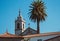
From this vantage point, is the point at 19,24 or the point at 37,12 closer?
the point at 37,12

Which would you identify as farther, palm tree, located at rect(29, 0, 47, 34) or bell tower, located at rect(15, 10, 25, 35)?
bell tower, located at rect(15, 10, 25, 35)

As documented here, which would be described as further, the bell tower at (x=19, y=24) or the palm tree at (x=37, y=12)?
the bell tower at (x=19, y=24)

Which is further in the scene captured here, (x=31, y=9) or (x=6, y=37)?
(x=31, y=9)

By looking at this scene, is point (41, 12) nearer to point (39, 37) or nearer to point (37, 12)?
point (37, 12)

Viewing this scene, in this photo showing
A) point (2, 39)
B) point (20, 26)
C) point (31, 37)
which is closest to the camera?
point (2, 39)

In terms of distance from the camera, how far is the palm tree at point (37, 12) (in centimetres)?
5887

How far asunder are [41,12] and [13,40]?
1900cm

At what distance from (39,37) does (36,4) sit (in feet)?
53.6

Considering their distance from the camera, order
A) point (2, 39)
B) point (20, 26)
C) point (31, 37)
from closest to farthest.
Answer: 1. point (2, 39)
2. point (31, 37)
3. point (20, 26)

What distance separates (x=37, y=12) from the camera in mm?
A: 59062

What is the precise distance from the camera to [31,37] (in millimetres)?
45406

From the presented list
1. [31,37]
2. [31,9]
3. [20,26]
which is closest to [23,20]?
[20,26]

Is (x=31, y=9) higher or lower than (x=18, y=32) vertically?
higher

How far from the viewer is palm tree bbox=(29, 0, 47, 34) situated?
5887 centimetres
